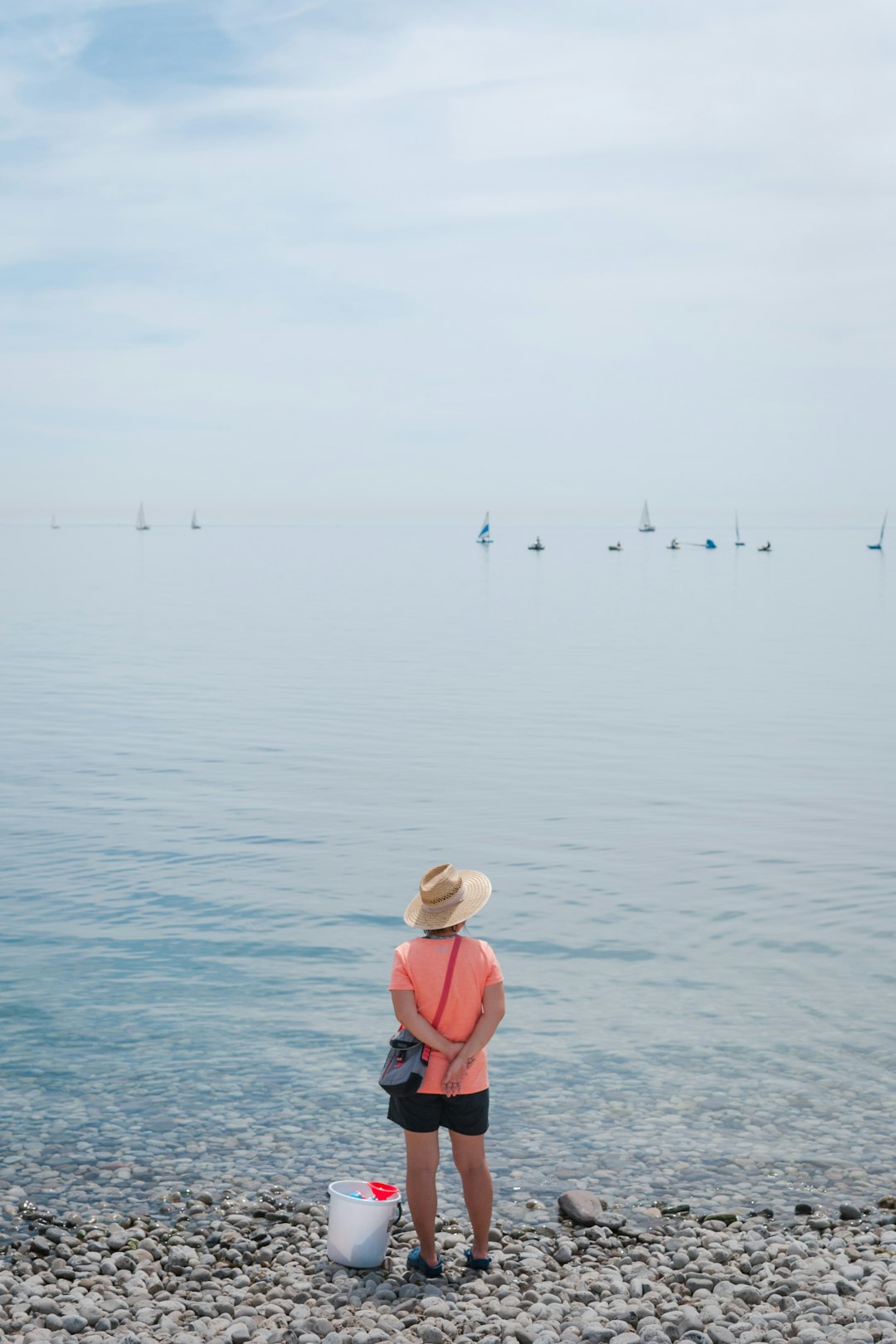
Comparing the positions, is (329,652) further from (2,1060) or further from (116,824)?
(2,1060)

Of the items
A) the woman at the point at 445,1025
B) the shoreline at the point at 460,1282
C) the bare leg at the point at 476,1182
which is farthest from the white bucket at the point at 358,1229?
the bare leg at the point at 476,1182

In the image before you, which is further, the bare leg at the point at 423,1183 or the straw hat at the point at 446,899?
the bare leg at the point at 423,1183

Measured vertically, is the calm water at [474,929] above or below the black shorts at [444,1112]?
below

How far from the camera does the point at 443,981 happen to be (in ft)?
27.2

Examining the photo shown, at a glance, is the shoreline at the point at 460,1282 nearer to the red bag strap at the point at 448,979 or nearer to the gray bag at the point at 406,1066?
the gray bag at the point at 406,1066

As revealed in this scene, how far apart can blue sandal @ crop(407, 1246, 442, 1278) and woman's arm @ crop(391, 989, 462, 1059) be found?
1.44 metres

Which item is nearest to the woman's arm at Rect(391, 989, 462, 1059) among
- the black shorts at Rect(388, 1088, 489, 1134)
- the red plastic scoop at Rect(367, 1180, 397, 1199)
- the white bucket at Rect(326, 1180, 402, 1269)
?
the black shorts at Rect(388, 1088, 489, 1134)

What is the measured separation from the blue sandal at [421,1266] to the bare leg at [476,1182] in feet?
0.97

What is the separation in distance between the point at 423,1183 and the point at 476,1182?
35 centimetres

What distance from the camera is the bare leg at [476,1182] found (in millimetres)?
8547

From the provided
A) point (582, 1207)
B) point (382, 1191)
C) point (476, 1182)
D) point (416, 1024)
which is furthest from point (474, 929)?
point (416, 1024)

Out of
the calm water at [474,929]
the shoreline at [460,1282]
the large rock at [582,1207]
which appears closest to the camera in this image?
the shoreline at [460,1282]

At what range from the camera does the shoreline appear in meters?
7.76

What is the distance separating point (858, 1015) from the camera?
14.7 m
